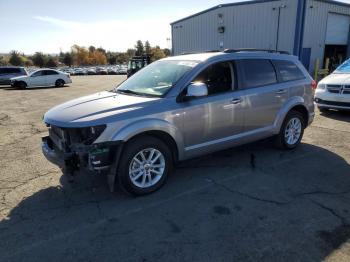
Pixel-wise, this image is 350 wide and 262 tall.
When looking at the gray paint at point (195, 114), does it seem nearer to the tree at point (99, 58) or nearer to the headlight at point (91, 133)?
the headlight at point (91, 133)

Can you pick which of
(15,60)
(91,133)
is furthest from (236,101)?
(15,60)

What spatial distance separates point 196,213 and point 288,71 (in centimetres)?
352

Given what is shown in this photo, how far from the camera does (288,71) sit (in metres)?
5.85

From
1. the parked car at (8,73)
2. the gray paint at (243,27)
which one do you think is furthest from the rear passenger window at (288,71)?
the parked car at (8,73)

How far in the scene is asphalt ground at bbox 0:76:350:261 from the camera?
119 inches

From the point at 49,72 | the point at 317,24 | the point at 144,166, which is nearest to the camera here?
the point at 144,166

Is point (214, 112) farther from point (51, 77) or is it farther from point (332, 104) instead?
point (51, 77)

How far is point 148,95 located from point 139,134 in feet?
2.30

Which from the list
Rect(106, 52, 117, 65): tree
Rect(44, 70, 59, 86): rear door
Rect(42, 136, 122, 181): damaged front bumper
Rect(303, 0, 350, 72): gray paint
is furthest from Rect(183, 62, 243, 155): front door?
Rect(106, 52, 117, 65): tree

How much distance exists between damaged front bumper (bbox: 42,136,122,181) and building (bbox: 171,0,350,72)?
647 inches

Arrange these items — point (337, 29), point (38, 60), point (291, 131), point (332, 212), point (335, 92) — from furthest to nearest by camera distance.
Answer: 1. point (38, 60)
2. point (337, 29)
3. point (335, 92)
4. point (291, 131)
5. point (332, 212)

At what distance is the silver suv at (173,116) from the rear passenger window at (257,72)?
0.06ft

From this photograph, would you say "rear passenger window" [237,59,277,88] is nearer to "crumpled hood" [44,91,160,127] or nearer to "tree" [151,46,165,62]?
"crumpled hood" [44,91,160,127]

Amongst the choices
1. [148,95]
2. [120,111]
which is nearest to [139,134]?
[120,111]
